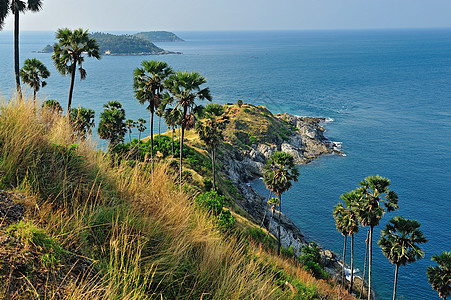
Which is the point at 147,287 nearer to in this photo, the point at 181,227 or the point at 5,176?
the point at 181,227

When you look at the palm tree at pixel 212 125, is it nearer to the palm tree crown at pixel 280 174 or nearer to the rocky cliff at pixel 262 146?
the palm tree crown at pixel 280 174

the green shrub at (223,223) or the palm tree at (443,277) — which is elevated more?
the green shrub at (223,223)

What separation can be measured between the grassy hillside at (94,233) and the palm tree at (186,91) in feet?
72.4

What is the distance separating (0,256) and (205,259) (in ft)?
9.02

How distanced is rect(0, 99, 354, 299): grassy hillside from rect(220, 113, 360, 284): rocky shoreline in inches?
1557

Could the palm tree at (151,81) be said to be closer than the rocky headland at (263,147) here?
Yes

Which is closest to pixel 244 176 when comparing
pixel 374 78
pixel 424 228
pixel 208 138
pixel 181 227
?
pixel 208 138

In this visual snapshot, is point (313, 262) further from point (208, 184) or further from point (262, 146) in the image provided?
point (262, 146)

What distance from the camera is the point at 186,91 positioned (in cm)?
2872

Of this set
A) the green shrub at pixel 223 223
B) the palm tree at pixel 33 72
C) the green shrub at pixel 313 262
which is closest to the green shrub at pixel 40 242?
the green shrub at pixel 223 223

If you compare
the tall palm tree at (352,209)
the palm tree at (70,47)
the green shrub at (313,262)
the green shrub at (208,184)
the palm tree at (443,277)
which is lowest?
the green shrub at (313,262)

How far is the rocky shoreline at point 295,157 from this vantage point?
150 ft

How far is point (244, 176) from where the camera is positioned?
67.8 meters

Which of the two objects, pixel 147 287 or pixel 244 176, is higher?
pixel 147 287
